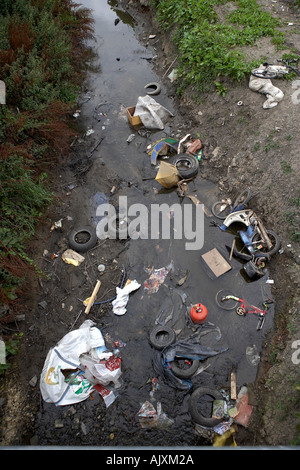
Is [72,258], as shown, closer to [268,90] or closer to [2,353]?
[2,353]

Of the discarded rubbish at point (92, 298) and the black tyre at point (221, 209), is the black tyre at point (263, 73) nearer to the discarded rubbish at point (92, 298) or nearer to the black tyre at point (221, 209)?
the black tyre at point (221, 209)

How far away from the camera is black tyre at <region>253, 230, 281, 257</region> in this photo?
235 inches

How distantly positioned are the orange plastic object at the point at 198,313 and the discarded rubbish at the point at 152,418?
161 cm

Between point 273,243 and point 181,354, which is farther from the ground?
point 273,243

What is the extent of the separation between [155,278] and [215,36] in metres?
7.70

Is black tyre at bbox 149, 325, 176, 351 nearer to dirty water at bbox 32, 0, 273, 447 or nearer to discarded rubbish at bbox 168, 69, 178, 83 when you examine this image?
dirty water at bbox 32, 0, 273, 447

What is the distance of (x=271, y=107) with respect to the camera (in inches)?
288

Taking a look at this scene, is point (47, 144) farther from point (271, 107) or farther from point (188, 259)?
point (271, 107)

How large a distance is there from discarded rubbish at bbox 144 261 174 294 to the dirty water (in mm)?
67

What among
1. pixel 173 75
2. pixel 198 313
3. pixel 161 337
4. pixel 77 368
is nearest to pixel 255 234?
pixel 198 313

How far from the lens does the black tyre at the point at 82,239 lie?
662 cm

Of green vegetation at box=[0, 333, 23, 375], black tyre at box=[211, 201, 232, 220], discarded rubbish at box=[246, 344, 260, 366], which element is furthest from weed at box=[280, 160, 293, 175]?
green vegetation at box=[0, 333, 23, 375]

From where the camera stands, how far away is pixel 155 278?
6.28m

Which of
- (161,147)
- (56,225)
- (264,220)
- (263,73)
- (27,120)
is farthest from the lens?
(161,147)
